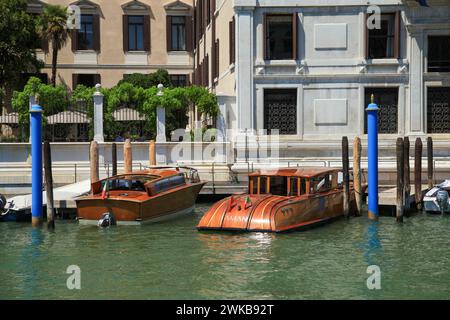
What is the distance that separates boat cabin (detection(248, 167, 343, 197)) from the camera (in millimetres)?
22156

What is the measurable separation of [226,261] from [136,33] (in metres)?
32.1

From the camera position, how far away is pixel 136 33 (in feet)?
156

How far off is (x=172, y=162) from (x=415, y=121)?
1006 cm

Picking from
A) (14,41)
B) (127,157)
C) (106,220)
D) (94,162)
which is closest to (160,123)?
(127,157)

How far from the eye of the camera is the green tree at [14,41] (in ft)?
134

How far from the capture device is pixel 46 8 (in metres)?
43.2

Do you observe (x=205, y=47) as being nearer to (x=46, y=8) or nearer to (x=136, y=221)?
(x=46, y=8)

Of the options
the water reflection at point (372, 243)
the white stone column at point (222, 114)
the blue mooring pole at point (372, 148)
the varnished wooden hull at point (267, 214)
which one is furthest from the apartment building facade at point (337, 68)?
the water reflection at point (372, 243)

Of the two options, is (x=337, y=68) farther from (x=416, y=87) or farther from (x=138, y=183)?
(x=138, y=183)

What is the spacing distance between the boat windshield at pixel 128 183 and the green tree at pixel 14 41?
18.4m

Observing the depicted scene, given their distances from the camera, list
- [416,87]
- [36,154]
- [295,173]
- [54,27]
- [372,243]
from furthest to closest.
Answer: [54,27]
[416,87]
[295,173]
[36,154]
[372,243]

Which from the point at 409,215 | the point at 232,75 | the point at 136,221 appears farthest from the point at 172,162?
the point at 409,215

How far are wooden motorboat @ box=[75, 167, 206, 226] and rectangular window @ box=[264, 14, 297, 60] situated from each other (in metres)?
8.60

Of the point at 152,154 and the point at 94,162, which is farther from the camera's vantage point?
the point at 152,154
